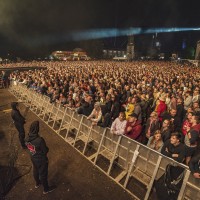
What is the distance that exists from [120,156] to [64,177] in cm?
193

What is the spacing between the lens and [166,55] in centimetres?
10769

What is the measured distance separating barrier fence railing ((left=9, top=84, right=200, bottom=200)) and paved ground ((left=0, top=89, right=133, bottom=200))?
29 centimetres

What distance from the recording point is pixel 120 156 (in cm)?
584

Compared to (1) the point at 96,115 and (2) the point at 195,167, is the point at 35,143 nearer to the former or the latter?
(1) the point at 96,115

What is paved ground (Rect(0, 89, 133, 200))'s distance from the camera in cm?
496

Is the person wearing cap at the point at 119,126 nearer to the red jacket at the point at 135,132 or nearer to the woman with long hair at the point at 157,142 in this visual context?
the red jacket at the point at 135,132

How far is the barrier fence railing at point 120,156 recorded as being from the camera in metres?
4.50

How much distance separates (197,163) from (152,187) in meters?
1.67

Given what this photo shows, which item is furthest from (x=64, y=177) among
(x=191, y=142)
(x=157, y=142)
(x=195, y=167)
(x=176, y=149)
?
(x=191, y=142)

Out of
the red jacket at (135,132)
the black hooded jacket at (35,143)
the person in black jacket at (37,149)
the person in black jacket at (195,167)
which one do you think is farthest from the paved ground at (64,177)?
the person in black jacket at (195,167)

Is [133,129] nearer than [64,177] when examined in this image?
No

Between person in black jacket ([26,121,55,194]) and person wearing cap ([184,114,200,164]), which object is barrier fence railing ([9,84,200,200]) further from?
person in black jacket ([26,121,55,194])

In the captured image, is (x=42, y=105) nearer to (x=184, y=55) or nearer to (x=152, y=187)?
(x=152, y=187)

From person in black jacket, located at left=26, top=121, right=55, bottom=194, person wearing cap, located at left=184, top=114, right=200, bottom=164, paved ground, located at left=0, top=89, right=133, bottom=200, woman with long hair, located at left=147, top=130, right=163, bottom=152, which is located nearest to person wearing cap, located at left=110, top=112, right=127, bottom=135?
woman with long hair, located at left=147, top=130, right=163, bottom=152
